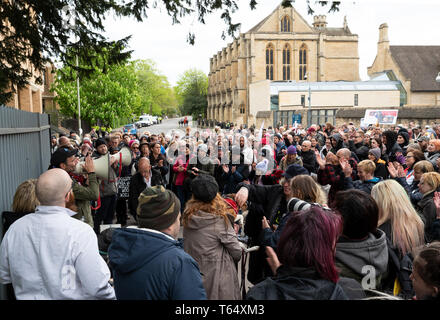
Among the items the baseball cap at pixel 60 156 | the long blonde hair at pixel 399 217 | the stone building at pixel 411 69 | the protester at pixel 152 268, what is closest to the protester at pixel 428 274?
the long blonde hair at pixel 399 217

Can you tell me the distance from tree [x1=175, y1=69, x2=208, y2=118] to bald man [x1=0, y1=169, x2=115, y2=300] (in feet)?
285

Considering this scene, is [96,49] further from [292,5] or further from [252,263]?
[252,263]

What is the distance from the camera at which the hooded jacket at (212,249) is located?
365 centimetres

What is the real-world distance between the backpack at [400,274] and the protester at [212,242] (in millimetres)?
1286

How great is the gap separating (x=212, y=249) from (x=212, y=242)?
0.21ft

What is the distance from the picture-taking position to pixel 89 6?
21.8 feet

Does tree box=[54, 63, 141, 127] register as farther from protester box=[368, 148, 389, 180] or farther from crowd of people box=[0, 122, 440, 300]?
crowd of people box=[0, 122, 440, 300]

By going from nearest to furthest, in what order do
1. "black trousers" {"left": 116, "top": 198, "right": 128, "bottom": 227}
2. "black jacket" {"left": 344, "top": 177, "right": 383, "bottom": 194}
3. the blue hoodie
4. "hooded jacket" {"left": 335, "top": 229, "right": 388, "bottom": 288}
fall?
the blue hoodie < "hooded jacket" {"left": 335, "top": 229, "right": 388, "bottom": 288} < "black jacket" {"left": 344, "top": 177, "right": 383, "bottom": 194} < "black trousers" {"left": 116, "top": 198, "right": 128, "bottom": 227}

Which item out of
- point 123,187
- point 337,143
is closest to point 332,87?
point 337,143

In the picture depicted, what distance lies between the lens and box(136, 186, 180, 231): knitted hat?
2434mm

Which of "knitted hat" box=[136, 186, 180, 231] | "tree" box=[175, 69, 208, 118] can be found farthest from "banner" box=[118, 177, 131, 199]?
"tree" box=[175, 69, 208, 118]

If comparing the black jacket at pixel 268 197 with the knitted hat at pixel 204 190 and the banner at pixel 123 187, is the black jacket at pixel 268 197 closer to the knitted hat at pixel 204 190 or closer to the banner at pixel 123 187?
the knitted hat at pixel 204 190
